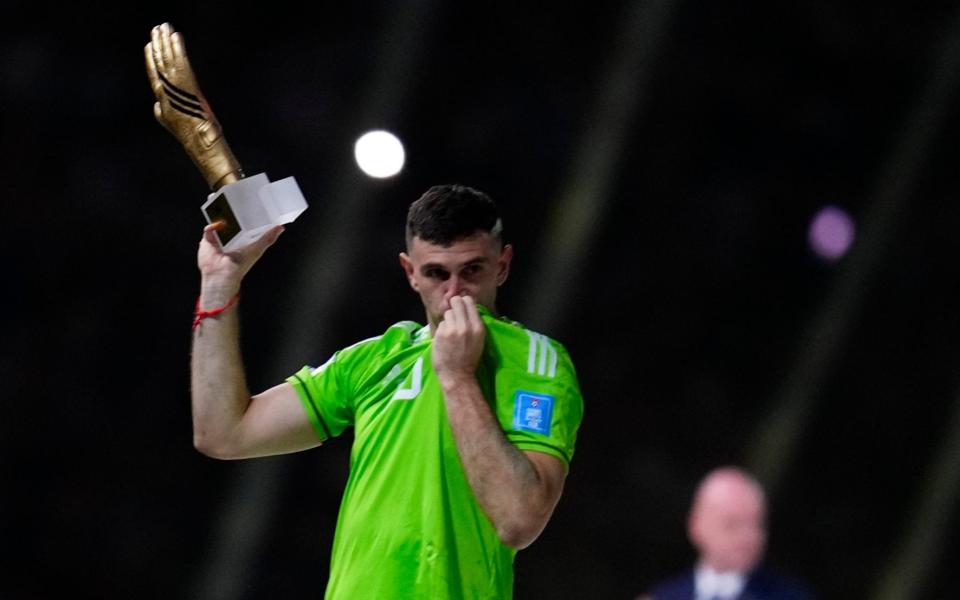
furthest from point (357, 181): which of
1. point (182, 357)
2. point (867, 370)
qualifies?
point (867, 370)

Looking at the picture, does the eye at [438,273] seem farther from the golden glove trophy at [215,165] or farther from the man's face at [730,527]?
the man's face at [730,527]

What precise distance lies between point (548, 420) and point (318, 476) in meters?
2.92

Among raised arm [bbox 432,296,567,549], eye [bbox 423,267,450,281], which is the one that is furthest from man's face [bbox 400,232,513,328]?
raised arm [bbox 432,296,567,549]

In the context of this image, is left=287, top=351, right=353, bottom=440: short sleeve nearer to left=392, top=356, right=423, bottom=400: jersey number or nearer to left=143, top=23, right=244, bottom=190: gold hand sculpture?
left=392, top=356, right=423, bottom=400: jersey number

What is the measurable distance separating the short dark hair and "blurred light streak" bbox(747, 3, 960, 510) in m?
3.26

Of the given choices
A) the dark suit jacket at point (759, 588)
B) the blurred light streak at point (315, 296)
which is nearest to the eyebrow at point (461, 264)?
the dark suit jacket at point (759, 588)

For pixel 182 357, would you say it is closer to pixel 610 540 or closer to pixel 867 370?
pixel 610 540

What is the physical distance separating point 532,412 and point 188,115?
68 cm

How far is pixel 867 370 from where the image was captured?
522cm

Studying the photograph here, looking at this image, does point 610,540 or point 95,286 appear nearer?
point 95,286

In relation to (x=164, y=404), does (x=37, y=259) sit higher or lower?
higher

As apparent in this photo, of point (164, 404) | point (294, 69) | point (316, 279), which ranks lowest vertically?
point (164, 404)

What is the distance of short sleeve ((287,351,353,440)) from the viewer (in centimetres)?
216

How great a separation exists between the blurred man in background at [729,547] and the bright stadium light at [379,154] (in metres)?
1.48
